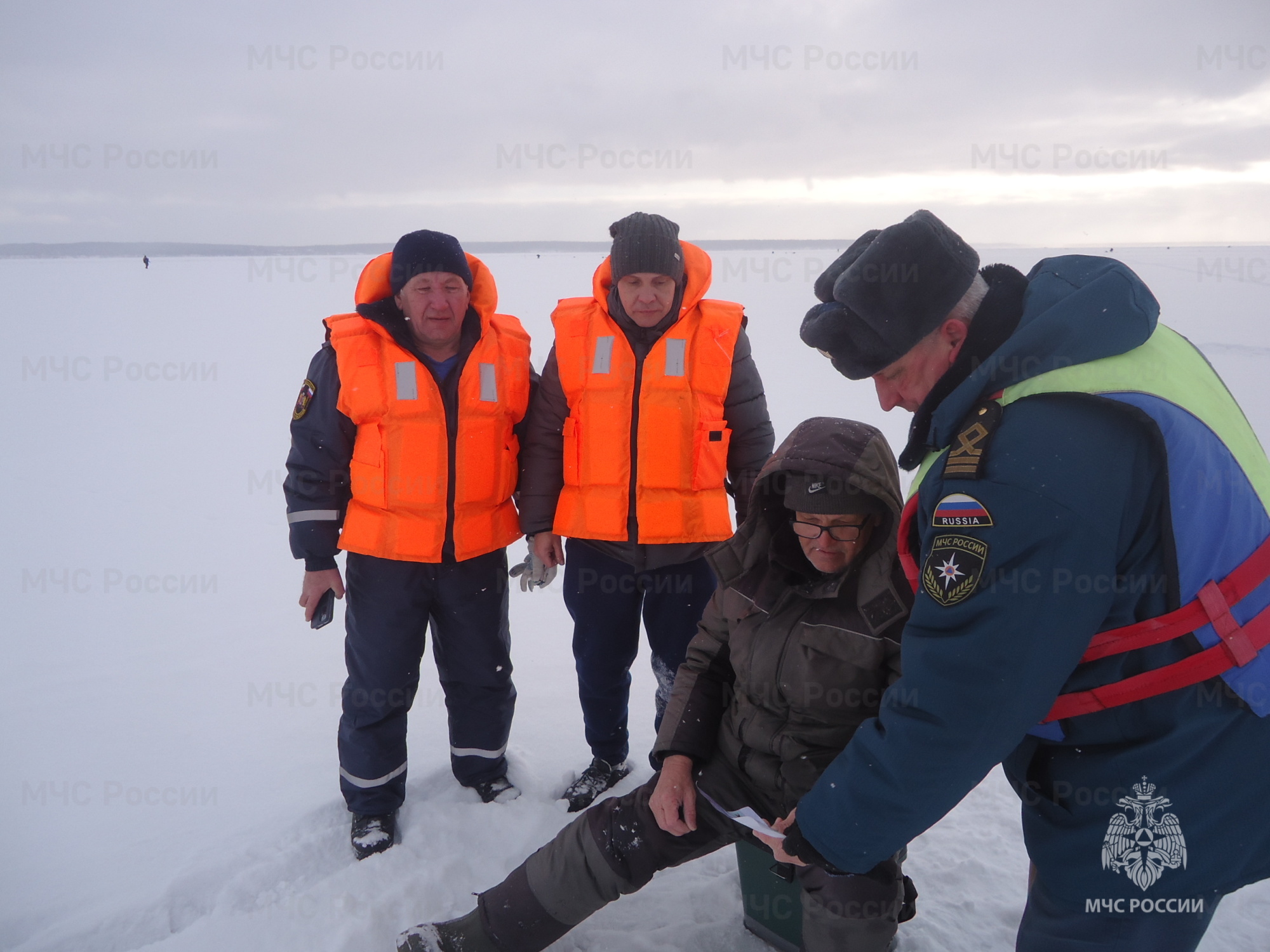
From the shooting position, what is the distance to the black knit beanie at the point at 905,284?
47.5 inches

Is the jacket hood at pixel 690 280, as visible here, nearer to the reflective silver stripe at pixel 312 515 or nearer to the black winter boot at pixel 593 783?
the reflective silver stripe at pixel 312 515

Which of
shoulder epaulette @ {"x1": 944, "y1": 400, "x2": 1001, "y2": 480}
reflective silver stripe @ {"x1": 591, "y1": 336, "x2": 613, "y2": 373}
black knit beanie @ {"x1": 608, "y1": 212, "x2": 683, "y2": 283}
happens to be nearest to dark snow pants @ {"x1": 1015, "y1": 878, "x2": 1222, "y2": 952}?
shoulder epaulette @ {"x1": 944, "y1": 400, "x2": 1001, "y2": 480}

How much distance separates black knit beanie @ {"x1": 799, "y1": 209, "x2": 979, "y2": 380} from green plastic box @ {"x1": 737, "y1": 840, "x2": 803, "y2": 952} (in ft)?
4.15

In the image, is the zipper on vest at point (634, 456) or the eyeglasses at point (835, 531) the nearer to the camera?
the eyeglasses at point (835, 531)

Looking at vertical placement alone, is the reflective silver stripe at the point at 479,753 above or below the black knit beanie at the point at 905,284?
below

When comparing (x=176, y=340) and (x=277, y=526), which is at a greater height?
(x=176, y=340)

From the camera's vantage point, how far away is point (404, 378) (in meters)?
2.39

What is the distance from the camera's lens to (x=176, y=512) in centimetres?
520

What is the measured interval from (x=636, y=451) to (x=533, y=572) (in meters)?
0.57

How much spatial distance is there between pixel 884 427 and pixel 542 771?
5139 millimetres

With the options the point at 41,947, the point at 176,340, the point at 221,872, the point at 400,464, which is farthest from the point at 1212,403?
the point at 176,340

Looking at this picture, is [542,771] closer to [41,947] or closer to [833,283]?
[41,947]

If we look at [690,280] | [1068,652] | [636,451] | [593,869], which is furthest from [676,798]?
[690,280]

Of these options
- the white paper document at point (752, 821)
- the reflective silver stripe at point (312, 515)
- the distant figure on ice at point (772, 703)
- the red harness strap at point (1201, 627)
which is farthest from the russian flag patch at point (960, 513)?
the reflective silver stripe at point (312, 515)
